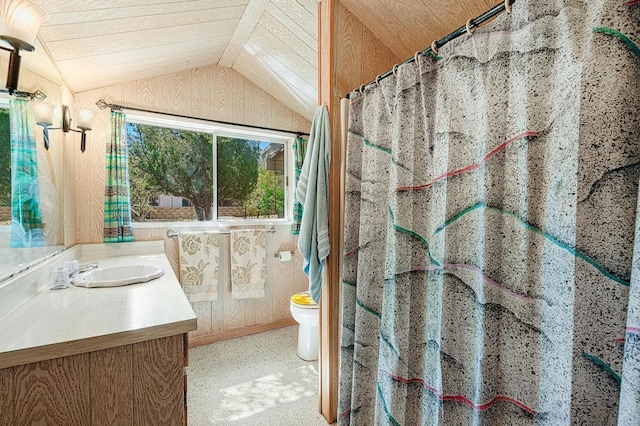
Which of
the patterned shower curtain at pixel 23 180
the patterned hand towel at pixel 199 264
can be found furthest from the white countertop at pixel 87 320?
the patterned hand towel at pixel 199 264

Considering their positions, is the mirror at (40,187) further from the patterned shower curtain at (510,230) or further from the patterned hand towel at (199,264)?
the patterned shower curtain at (510,230)

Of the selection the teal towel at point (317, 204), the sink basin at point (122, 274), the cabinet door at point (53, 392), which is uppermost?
the teal towel at point (317, 204)

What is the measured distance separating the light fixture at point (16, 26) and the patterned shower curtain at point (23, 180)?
0.31m

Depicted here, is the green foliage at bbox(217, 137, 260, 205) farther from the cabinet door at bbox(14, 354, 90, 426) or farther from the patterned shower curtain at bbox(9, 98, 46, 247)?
the cabinet door at bbox(14, 354, 90, 426)

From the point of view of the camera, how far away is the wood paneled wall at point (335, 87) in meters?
1.52

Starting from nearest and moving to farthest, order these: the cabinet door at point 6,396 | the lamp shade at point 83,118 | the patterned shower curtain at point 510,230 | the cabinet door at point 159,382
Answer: the patterned shower curtain at point 510,230 → the cabinet door at point 6,396 → the cabinet door at point 159,382 → the lamp shade at point 83,118

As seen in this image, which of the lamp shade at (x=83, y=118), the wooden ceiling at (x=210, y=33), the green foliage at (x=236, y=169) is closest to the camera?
the wooden ceiling at (x=210, y=33)

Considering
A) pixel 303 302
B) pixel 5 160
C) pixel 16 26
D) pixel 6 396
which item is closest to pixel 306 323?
pixel 303 302

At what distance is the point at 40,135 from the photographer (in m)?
1.38

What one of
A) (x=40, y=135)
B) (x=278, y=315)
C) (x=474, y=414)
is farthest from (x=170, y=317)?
(x=278, y=315)

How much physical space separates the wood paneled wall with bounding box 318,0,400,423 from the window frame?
1350mm

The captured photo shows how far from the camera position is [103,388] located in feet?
2.88

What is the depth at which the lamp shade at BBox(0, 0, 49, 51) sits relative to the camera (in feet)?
2.82

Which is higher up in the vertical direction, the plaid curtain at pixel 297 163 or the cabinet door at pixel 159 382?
the plaid curtain at pixel 297 163
